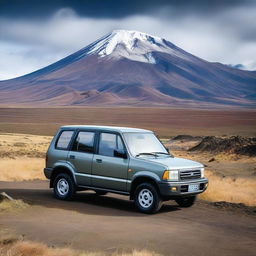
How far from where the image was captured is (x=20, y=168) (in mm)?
23875

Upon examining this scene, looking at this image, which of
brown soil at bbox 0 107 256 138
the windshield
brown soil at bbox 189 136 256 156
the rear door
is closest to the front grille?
the windshield

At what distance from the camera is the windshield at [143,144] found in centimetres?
→ 1264

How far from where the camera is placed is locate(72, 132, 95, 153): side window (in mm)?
13414

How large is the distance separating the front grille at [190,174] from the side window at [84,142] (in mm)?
2632

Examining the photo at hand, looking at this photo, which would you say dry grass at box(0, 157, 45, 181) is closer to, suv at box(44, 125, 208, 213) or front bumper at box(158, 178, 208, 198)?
suv at box(44, 125, 208, 213)

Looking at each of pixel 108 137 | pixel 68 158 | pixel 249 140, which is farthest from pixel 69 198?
pixel 249 140

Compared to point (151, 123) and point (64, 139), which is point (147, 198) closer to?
point (64, 139)

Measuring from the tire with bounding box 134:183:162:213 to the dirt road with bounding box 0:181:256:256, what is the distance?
0.22m

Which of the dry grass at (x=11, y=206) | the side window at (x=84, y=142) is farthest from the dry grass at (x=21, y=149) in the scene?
the dry grass at (x=11, y=206)

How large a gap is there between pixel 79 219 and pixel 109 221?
667 mm

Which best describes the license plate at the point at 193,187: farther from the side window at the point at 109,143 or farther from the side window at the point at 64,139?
the side window at the point at 64,139

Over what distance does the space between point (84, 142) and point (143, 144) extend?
1722 mm

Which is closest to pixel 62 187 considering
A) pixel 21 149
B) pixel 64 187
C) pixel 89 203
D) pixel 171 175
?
pixel 64 187

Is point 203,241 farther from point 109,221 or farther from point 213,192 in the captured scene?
point 213,192
